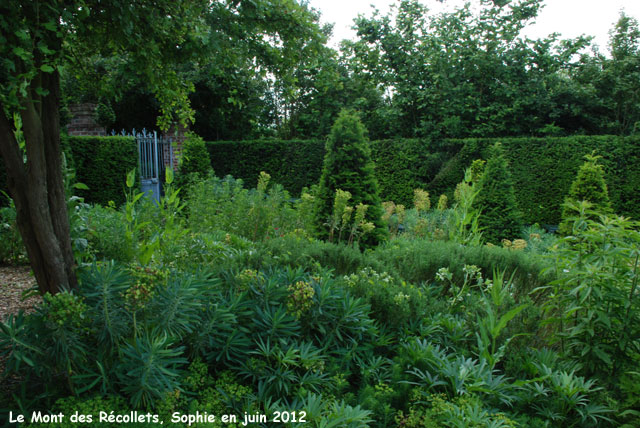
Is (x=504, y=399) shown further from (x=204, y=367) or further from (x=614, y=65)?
(x=614, y=65)

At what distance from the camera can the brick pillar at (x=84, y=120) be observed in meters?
18.6

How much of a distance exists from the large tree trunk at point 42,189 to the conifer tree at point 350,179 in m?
2.97

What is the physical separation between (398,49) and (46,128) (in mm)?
14136

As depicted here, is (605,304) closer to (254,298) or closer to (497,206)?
(254,298)

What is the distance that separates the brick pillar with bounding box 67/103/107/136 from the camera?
61.1 feet

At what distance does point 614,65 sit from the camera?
14.8 m

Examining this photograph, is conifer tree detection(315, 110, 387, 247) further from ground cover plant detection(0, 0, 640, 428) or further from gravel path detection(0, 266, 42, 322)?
gravel path detection(0, 266, 42, 322)

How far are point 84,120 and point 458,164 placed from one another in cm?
1565

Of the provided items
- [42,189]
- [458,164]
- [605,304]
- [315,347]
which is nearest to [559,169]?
[458,164]

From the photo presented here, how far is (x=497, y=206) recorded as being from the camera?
22.0 feet

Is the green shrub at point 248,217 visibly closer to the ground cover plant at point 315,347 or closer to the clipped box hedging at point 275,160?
the ground cover plant at point 315,347

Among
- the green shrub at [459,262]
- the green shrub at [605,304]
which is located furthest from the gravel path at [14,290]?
the green shrub at [605,304]

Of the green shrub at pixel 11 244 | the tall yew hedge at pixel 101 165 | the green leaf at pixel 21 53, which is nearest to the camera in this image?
the green leaf at pixel 21 53

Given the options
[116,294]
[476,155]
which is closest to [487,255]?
[116,294]
